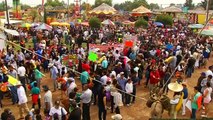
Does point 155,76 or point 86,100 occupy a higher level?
point 155,76

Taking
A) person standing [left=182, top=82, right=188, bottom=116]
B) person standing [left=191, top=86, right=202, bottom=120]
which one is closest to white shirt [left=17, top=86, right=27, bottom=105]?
person standing [left=182, top=82, right=188, bottom=116]

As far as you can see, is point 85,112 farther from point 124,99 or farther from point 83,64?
point 83,64

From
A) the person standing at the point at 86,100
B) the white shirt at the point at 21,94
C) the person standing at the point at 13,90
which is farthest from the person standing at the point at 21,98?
the person standing at the point at 86,100

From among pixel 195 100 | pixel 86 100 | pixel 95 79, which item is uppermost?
pixel 95 79

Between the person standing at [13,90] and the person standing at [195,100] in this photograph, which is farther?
the person standing at [13,90]

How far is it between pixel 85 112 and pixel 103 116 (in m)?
0.65

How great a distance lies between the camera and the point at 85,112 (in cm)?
917

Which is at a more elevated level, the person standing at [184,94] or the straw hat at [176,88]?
the straw hat at [176,88]

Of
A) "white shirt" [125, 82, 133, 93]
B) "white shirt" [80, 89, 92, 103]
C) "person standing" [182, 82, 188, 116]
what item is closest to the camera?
"white shirt" [80, 89, 92, 103]

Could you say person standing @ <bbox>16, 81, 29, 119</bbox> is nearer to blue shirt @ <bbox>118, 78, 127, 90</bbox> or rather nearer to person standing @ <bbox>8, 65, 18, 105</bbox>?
person standing @ <bbox>8, 65, 18, 105</bbox>

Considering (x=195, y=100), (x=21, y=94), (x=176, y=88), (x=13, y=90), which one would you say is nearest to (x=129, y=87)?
(x=176, y=88)

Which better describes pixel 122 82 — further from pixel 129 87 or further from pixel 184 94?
pixel 184 94

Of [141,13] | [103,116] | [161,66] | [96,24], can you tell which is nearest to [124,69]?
[161,66]

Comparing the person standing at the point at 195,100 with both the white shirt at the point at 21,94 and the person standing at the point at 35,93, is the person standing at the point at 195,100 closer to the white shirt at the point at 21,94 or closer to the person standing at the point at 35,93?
the person standing at the point at 35,93
